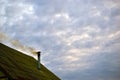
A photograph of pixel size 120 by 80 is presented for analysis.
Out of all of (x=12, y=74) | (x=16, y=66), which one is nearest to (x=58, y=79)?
(x=16, y=66)

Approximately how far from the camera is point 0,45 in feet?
82.8

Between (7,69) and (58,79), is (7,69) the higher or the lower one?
the lower one

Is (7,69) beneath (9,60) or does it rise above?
beneath

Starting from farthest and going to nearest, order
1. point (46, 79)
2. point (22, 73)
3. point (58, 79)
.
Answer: point (58, 79) → point (46, 79) → point (22, 73)

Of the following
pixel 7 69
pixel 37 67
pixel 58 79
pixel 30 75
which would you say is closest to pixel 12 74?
pixel 7 69

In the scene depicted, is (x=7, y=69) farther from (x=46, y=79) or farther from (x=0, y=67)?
(x=46, y=79)

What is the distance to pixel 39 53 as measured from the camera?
32.3 metres

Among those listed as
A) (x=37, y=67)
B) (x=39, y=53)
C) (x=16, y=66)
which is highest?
(x=39, y=53)

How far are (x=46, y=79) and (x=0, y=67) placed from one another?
9015 millimetres

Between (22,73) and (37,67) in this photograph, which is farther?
(37,67)

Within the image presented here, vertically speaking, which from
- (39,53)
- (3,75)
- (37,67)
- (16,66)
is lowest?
(3,75)

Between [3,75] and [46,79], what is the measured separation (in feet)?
28.6

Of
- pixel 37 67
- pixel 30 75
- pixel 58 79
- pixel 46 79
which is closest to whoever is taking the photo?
pixel 30 75

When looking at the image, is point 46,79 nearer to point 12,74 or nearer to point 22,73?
point 22,73
